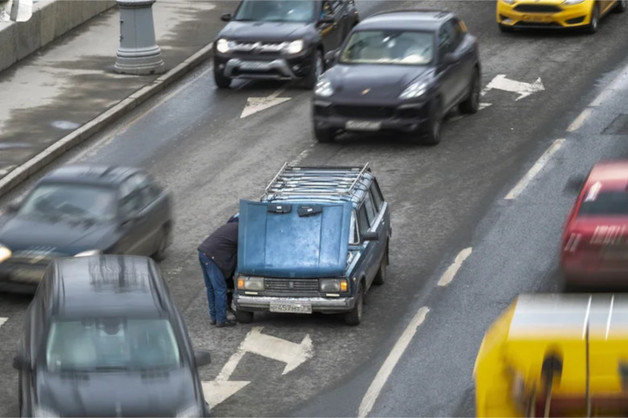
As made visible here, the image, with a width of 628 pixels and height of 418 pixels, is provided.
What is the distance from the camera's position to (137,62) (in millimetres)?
31375

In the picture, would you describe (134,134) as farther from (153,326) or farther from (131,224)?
(153,326)

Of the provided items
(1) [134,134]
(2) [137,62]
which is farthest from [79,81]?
(1) [134,134]

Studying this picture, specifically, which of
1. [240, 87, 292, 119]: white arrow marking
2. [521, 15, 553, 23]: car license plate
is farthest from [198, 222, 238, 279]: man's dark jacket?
[521, 15, 553, 23]: car license plate

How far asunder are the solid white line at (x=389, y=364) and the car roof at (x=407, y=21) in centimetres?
871

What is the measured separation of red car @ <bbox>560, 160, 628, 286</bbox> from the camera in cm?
1848

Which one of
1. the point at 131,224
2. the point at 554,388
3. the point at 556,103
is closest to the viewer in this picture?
the point at 554,388

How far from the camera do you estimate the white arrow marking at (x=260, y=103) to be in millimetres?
29469

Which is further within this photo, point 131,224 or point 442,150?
point 442,150

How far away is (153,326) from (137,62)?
1605cm

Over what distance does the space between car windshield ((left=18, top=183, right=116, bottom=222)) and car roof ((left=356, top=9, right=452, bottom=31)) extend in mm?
8202

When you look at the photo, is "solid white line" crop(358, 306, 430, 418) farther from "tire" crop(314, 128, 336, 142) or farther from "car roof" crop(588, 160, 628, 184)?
"tire" crop(314, 128, 336, 142)

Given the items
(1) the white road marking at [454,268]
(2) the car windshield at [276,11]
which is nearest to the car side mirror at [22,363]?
(1) the white road marking at [454,268]

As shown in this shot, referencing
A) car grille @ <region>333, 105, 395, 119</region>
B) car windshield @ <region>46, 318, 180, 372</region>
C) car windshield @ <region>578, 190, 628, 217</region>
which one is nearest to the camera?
car windshield @ <region>46, 318, 180, 372</region>

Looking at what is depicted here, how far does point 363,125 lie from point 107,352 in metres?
11.4
